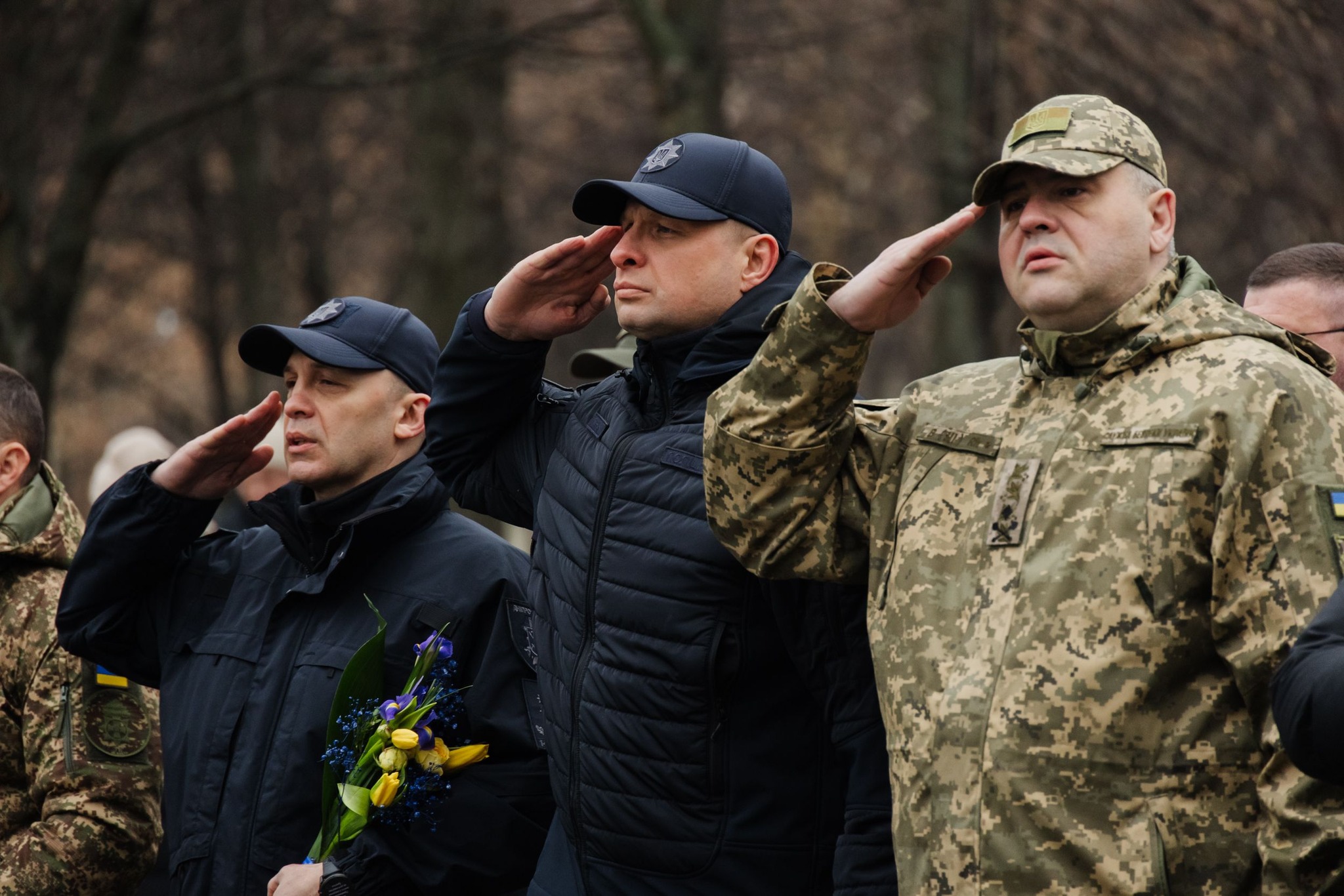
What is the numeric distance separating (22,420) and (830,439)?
2703 millimetres

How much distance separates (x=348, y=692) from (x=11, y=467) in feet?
4.99

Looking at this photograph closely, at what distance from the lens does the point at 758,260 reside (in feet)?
12.7

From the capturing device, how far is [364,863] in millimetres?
3992

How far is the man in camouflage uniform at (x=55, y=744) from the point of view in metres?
4.39

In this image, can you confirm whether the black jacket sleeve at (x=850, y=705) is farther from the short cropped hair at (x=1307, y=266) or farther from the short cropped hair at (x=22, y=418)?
the short cropped hair at (x=22, y=418)

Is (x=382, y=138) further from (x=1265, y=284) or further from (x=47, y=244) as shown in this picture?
(x=1265, y=284)

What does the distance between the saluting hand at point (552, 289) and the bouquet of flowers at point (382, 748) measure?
0.77 m

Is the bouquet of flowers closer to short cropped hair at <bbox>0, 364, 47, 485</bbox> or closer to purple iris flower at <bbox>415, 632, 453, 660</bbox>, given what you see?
purple iris flower at <bbox>415, 632, 453, 660</bbox>

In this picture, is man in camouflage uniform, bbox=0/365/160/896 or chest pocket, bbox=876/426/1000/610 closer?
chest pocket, bbox=876/426/1000/610

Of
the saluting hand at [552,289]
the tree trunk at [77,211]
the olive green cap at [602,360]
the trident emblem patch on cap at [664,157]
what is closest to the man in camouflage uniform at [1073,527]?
the trident emblem patch on cap at [664,157]

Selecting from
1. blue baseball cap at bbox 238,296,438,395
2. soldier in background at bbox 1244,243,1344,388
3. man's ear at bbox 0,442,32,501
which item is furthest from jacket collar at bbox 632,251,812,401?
man's ear at bbox 0,442,32,501

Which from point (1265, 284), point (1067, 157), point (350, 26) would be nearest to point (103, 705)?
point (1067, 157)

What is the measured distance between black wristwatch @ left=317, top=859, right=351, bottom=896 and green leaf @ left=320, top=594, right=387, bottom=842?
2.9 inches

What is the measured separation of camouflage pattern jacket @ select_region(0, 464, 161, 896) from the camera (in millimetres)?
4383
